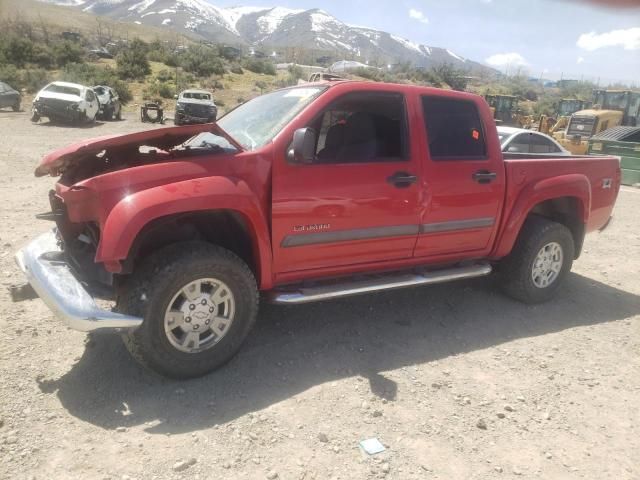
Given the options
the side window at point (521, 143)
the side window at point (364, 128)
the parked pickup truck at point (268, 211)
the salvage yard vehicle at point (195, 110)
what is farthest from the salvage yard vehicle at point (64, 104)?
the side window at point (364, 128)

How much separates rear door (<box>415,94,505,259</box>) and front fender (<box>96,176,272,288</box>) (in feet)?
4.54

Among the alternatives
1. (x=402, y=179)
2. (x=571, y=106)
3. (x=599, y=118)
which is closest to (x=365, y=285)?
(x=402, y=179)

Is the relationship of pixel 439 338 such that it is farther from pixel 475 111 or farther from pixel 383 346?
pixel 475 111

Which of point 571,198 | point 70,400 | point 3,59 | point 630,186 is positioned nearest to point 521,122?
point 630,186

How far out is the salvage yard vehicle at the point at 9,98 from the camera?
21.6 metres

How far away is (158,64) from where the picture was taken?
144 feet

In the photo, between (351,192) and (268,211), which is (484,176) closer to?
(351,192)

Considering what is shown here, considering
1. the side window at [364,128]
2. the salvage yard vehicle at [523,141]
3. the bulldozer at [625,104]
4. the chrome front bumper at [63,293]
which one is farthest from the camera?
the bulldozer at [625,104]

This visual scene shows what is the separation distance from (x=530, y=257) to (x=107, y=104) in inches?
851

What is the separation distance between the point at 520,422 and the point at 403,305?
68.8 inches

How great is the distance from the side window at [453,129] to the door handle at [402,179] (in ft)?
1.02

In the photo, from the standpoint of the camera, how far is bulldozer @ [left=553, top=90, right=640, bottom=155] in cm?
1659

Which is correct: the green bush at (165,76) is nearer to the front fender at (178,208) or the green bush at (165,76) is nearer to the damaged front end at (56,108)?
the damaged front end at (56,108)

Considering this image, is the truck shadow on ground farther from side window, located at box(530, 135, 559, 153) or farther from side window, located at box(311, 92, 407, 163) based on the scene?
side window, located at box(530, 135, 559, 153)
